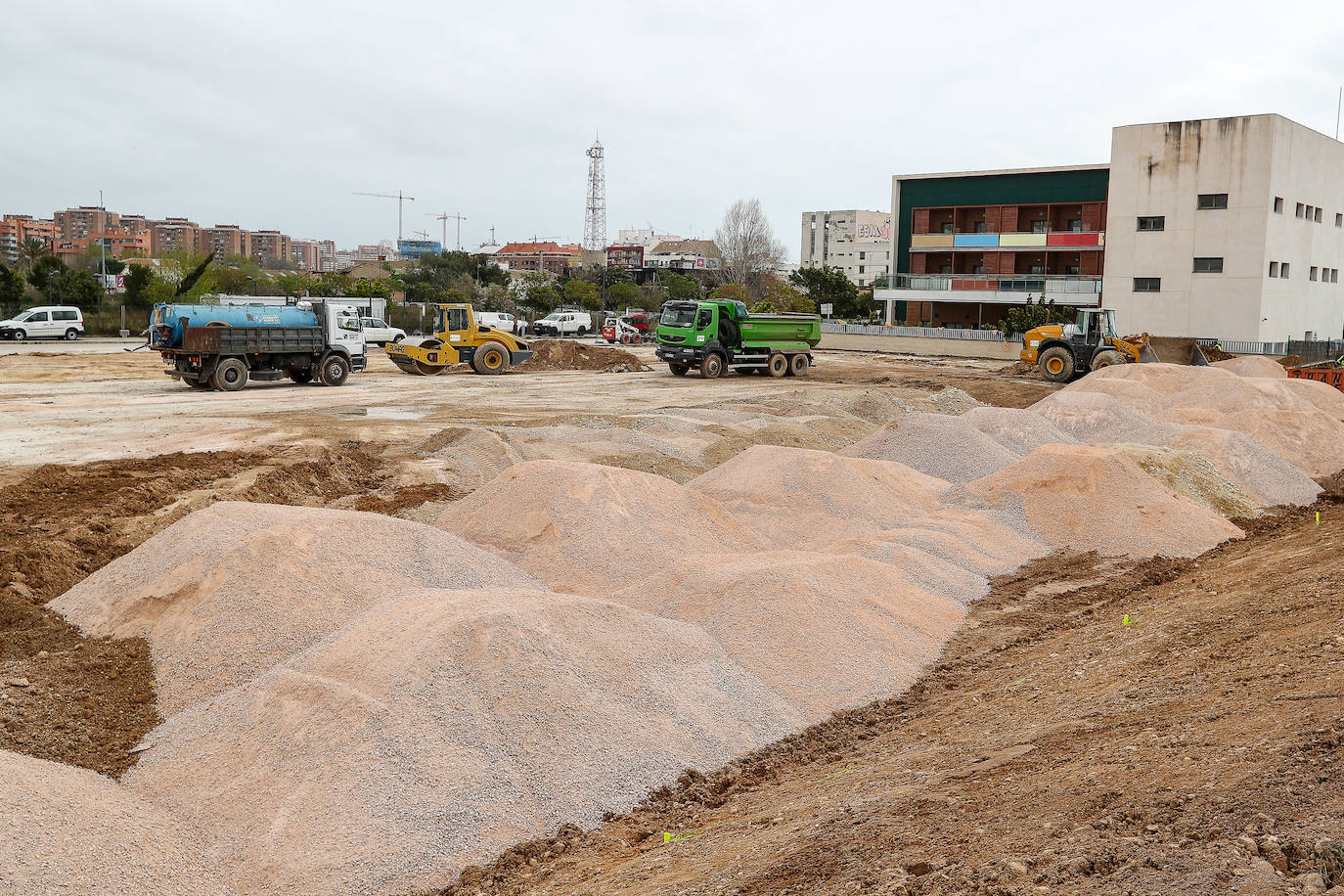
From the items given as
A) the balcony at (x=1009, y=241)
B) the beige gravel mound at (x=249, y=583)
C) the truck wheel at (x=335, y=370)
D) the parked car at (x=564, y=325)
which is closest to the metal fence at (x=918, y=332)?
the balcony at (x=1009, y=241)

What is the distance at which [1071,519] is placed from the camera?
12836mm

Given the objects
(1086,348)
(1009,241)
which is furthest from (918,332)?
(1086,348)

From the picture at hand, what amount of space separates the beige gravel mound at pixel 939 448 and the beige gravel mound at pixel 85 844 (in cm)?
1190

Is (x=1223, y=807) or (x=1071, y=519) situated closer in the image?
(x=1223, y=807)

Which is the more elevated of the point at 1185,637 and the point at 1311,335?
the point at 1311,335

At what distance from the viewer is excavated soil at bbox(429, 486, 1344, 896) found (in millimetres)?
4172

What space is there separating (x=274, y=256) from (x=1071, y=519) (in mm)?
190878

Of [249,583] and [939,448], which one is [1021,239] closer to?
[939,448]

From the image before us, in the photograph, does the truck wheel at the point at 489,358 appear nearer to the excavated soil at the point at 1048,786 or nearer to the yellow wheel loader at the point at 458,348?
the yellow wheel loader at the point at 458,348

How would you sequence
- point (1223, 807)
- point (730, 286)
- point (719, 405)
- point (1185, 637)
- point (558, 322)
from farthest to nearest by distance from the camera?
1. point (730, 286)
2. point (558, 322)
3. point (719, 405)
4. point (1185, 637)
5. point (1223, 807)

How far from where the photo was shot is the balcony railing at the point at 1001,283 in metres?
50.2

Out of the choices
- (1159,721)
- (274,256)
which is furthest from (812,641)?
(274,256)

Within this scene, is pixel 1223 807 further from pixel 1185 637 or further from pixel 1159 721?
pixel 1185 637

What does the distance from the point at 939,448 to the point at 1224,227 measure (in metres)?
35.3
